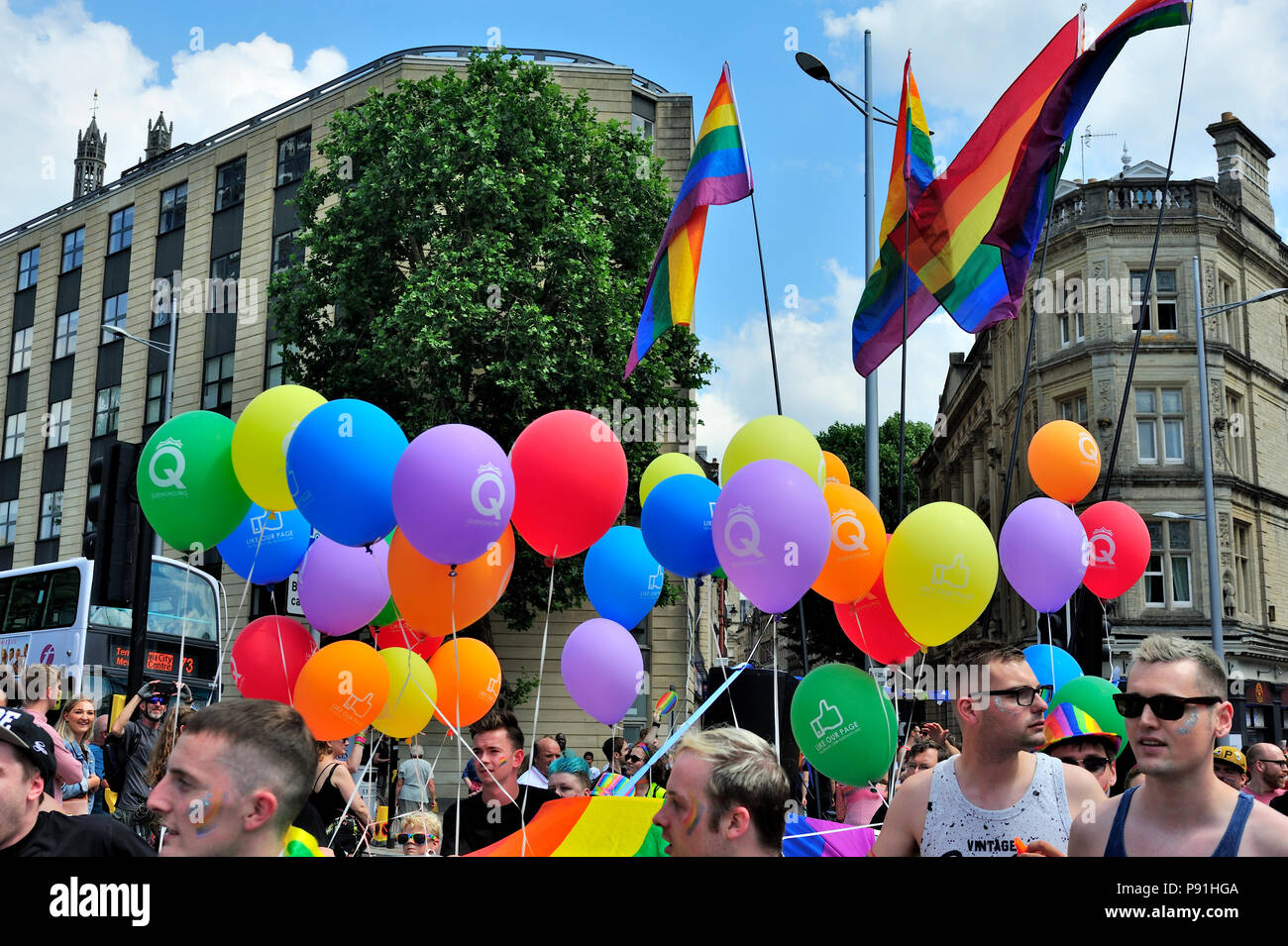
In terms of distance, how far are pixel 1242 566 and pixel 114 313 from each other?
3355 cm

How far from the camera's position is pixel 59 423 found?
36406mm

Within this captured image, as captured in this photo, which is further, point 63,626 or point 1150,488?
point 1150,488

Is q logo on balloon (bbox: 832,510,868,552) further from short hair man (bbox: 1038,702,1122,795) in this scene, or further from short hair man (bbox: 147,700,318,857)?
short hair man (bbox: 147,700,318,857)

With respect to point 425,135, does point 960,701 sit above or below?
below

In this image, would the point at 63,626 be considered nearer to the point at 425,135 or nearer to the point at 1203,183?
the point at 425,135

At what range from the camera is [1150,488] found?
97.9 feet

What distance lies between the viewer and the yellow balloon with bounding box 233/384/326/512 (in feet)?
21.4

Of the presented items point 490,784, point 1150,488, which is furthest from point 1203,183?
point 490,784

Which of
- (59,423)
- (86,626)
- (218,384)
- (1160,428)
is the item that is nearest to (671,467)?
(86,626)

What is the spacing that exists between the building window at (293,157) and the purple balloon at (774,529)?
92.7ft

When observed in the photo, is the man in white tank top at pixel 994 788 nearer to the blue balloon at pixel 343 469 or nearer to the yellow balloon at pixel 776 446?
the yellow balloon at pixel 776 446

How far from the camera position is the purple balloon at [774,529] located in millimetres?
5926
